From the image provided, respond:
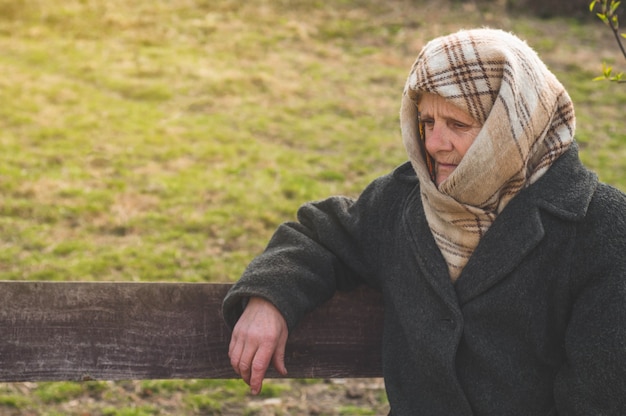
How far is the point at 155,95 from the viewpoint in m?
9.33

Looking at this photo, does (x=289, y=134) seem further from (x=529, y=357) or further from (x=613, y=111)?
(x=529, y=357)

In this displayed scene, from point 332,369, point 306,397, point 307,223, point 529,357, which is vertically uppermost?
point 307,223

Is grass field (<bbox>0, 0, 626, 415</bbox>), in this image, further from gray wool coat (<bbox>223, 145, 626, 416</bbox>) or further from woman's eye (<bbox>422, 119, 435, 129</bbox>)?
woman's eye (<bbox>422, 119, 435, 129</bbox>)

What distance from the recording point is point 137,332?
2434 millimetres

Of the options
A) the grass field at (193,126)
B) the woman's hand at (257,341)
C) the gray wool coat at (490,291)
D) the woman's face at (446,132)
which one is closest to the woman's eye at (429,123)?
the woman's face at (446,132)

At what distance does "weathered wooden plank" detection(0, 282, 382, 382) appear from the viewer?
2.39 metres

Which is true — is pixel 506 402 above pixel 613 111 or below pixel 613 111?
above

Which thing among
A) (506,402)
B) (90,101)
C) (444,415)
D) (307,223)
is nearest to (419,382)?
(444,415)

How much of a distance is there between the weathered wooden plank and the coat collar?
0.43m

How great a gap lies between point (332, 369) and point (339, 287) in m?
0.27

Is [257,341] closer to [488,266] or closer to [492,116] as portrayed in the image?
[488,266]

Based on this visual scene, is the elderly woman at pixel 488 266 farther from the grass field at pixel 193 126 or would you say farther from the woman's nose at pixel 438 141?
the grass field at pixel 193 126

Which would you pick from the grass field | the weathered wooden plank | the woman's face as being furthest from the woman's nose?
the grass field

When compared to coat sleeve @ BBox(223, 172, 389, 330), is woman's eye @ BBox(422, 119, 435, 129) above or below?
above
